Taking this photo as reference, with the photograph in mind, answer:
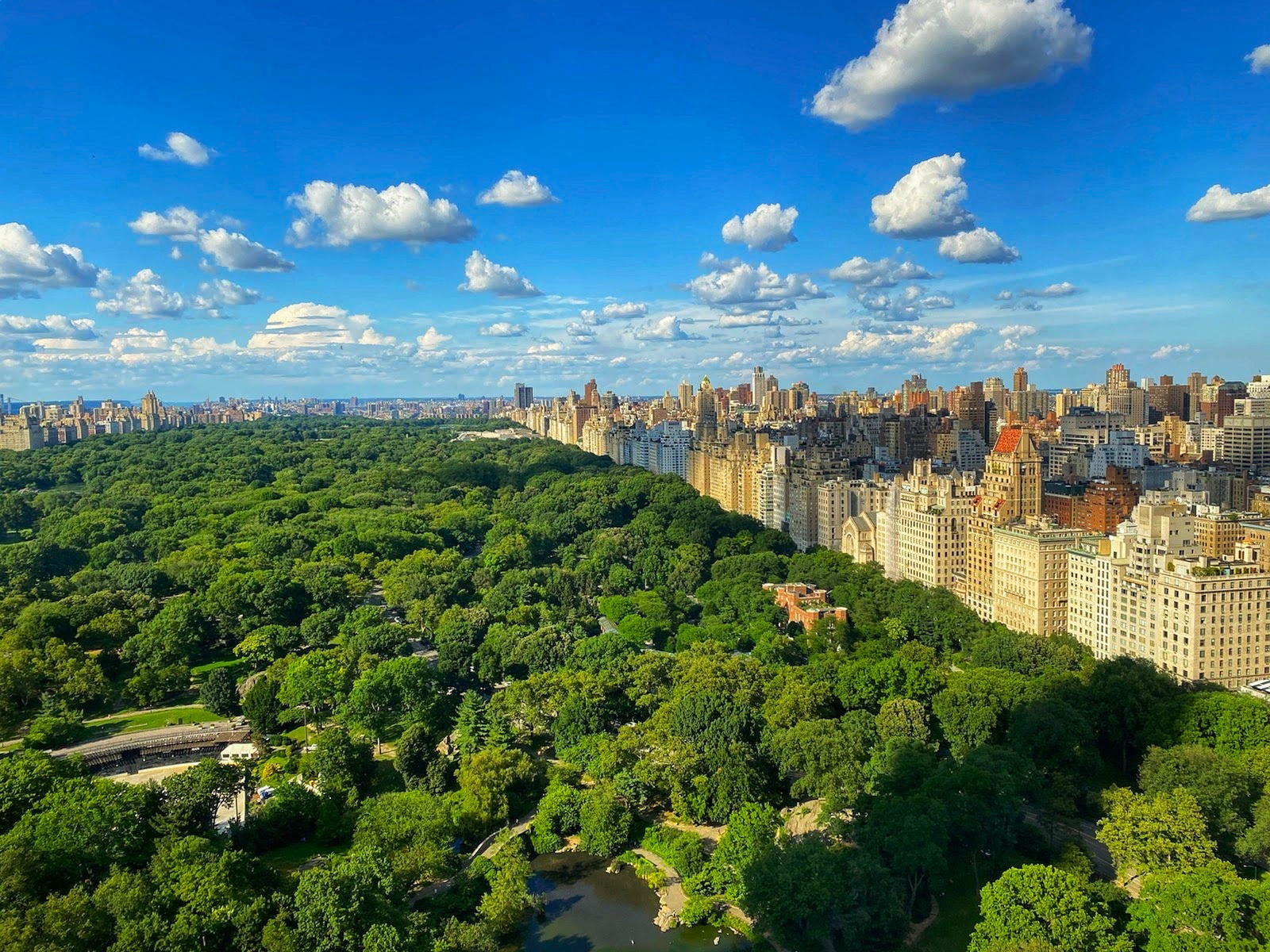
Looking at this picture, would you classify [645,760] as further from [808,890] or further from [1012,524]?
[1012,524]

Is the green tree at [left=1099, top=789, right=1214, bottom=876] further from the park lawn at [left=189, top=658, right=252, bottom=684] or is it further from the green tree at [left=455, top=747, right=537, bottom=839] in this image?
the park lawn at [left=189, top=658, right=252, bottom=684]

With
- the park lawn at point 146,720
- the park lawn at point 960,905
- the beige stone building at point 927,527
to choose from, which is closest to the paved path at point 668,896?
the park lawn at point 960,905

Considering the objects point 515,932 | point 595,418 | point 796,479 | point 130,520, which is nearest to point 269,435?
point 595,418

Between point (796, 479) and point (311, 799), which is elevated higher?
point (796, 479)

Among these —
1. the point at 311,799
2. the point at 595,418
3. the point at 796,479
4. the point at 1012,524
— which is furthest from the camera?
the point at 595,418

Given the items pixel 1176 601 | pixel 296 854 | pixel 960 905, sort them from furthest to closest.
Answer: pixel 1176 601
pixel 296 854
pixel 960 905

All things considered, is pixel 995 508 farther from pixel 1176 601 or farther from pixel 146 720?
pixel 146 720

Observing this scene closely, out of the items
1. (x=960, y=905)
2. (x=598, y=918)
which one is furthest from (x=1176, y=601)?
(x=598, y=918)

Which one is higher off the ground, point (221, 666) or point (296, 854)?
point (221, 666)
